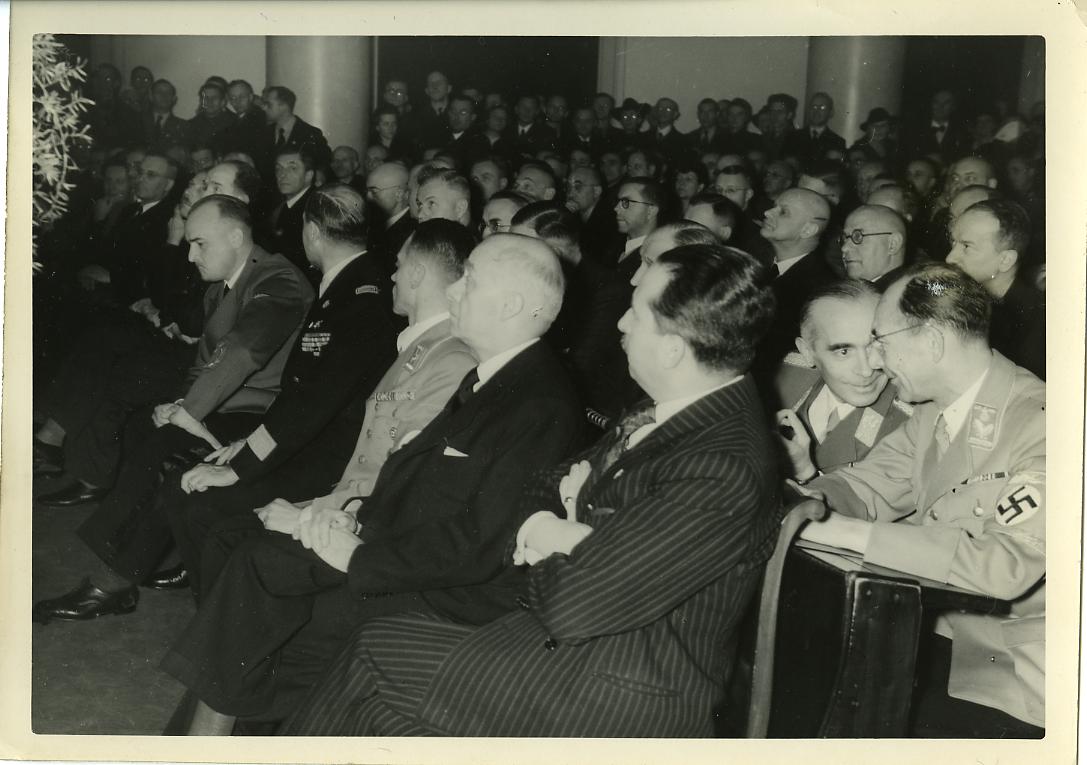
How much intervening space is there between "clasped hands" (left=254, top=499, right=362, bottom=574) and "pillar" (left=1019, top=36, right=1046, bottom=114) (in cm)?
172

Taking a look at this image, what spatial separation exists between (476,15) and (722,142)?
3175 mm

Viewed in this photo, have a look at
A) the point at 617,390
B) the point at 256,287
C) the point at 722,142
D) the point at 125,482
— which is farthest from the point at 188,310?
the point at 722,142

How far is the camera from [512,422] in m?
1.95

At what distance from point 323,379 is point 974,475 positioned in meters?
1.54

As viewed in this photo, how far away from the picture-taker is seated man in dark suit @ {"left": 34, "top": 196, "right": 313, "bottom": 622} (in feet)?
8.93

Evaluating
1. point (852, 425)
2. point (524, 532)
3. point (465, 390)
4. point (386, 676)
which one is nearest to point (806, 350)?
point (852, 425)

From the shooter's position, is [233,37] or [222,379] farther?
[222,379]

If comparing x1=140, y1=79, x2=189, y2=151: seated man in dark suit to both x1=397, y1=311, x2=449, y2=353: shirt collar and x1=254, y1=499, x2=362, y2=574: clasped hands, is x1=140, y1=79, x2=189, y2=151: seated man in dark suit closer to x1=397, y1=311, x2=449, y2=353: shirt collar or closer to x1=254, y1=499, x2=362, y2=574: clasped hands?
x1=397, y1=311, x2=449, y2=353: shirt collar

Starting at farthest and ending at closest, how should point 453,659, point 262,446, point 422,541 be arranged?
point 262,446
point 422,541
point 453,659

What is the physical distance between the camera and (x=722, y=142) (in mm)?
5117

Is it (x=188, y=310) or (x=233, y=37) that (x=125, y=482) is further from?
(x=233, y=37)

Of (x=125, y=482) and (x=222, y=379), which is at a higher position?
(x=222, y=379)

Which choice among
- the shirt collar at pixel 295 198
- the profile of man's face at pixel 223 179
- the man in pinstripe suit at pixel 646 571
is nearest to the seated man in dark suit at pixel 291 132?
the shirt collar at pixel 295 198

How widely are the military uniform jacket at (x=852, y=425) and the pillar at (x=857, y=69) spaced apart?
74 cm
